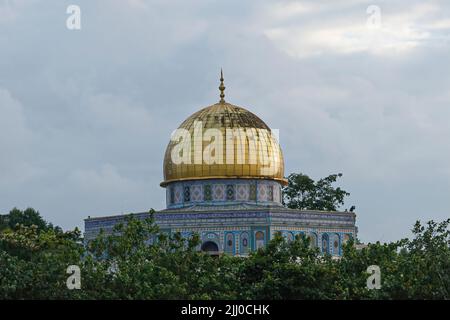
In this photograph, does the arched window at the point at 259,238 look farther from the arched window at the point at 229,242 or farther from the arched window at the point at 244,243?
the arched window at the point at 229,242

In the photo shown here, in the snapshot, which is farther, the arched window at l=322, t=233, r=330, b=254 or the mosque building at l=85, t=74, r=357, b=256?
the arched window at l=322, t=233, r=330, b=254

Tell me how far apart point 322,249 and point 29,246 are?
14.7 m

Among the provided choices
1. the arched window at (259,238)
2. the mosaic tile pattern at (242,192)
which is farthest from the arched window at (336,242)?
the mosaic tile pattern at (242,192)

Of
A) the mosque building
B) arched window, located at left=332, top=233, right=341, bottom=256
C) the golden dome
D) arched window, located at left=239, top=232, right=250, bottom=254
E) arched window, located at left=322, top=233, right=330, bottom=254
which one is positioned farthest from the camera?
the golden dome

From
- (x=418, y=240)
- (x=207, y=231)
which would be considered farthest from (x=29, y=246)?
(x=418, y=240)

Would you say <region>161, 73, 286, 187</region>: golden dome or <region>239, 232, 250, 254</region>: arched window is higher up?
<region>161, 73, 286, 187</region>: golden dome

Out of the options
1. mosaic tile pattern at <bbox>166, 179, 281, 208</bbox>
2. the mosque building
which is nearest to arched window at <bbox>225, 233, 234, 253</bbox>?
the mosque building

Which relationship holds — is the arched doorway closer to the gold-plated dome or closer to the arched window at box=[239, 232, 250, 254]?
the arched window at box=[239, 232, 250, 254]

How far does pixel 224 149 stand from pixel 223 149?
75mm

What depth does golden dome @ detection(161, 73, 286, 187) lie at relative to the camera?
70.6m

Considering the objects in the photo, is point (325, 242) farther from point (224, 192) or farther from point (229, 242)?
point (224, 192)

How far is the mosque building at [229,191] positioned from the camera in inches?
2682
